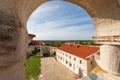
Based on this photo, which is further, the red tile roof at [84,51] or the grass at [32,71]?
the grass at [32,71]

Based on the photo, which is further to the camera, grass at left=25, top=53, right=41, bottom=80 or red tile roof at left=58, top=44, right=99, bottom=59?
grass at left=25, top=53, right=41, bottom=80

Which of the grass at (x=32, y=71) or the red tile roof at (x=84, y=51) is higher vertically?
the red tile roof at (x=84, y=51)

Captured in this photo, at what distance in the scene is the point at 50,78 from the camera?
17.4 m

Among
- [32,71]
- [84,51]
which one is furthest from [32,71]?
[84,51]

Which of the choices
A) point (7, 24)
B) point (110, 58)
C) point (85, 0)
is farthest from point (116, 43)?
point (7, 24)

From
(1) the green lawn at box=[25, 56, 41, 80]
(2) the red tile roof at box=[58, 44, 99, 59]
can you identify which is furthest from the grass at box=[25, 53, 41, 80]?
(2) the red tile roof at box=[58, 44, 99, 59]

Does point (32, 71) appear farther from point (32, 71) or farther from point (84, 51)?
point (84, 51)

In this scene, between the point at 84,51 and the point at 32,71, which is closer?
the point at 84,51

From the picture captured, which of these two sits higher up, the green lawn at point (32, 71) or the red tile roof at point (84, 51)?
the red tile roof at point (84, 51)

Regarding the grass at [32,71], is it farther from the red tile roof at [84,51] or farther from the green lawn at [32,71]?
the red tile roof at [84,51]

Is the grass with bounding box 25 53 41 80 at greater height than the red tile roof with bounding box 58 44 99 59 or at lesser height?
lesser

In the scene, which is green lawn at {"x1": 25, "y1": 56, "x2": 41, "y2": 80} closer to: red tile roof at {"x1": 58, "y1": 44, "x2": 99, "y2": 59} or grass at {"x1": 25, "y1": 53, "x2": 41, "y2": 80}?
grass at {"x1": 25, "y1": 53, "x2": 41, "y2": 80}

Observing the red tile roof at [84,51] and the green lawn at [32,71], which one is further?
the green lawn at [32,71]

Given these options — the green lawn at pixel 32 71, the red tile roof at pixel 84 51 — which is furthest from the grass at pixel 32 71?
the red tile roof at pixel 84 51
